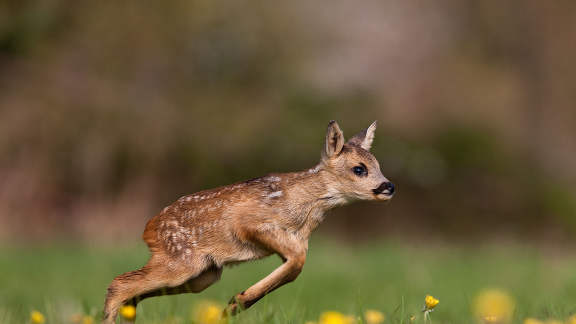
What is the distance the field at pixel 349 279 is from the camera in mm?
6824

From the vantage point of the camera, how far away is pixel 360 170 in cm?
497

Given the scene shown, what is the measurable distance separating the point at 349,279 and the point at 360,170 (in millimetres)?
5468

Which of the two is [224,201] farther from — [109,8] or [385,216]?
[385,216]

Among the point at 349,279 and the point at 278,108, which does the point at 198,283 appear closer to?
the point at 349,279

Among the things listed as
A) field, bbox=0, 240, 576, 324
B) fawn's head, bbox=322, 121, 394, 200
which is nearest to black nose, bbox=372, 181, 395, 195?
fawn's head, bbox=322, 121, 394, 200

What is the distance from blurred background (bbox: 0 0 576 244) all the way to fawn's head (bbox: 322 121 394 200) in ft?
32.1

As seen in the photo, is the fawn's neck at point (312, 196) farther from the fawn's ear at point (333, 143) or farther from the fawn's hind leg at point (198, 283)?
the fawn's hind leg at point (198, 283)

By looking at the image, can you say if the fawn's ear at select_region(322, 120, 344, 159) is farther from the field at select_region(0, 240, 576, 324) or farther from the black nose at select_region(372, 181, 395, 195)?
the field at select_region(0, 240, 576, 324)

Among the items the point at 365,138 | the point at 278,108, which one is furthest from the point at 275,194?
the point at 278,108

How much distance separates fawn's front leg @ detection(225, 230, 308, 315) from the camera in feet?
14.5

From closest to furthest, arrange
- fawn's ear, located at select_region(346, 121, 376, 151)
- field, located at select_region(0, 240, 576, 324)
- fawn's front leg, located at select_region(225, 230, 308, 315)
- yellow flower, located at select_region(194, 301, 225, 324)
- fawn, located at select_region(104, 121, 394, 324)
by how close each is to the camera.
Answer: yellow flower, located at select_region(194, 301, 225, 324) < fawn's front leg, located at select_region(225, 230, 308, 315) < fawn, located at select_region(104, 121, 394, 324) < fawn's ear, located at select_region(346, 121, 376, 151) < field, located at select_region(0, 240, 576, 324)

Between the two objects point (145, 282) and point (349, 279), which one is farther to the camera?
point (349, 279)

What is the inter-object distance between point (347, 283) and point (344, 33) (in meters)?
8.56

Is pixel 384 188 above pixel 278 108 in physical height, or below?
above
